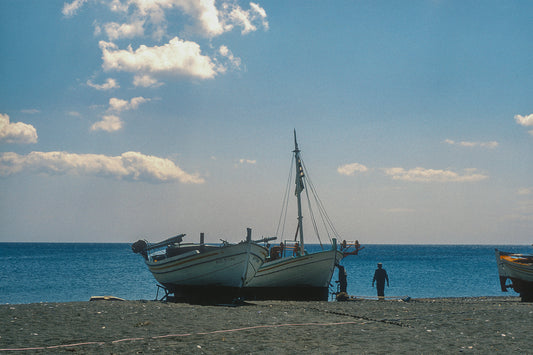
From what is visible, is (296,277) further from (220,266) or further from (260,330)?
(260,330)

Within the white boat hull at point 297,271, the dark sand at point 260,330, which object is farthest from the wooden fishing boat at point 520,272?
the white boat hull at point 297,271

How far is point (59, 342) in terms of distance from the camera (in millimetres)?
11039

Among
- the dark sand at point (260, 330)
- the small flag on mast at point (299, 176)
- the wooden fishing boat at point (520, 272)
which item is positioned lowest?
the dark sand at point (260, 330)

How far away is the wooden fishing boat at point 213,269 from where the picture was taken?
23273mm

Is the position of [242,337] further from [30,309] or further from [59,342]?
[30,309]

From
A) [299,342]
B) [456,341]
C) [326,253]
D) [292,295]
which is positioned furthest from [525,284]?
[299,342]

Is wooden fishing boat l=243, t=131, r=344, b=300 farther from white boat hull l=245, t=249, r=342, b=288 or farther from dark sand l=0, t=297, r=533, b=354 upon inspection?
dark sand l=0, t=297, r=533, b=354

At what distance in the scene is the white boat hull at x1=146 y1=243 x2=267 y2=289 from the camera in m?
23.2

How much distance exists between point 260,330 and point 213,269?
10.8 m

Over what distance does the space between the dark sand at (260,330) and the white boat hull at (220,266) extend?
207 inches

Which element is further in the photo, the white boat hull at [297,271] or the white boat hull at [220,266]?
the white boat hull at [297,271]

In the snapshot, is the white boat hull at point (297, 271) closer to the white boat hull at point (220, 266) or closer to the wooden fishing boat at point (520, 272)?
the white boat hull at point (220, 266)

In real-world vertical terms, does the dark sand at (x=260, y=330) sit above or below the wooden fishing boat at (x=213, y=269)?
below

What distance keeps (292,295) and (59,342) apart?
19.8m
